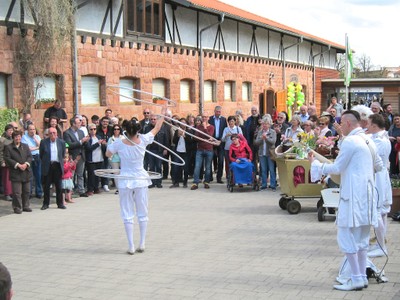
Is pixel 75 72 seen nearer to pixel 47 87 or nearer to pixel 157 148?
pixel 47 87

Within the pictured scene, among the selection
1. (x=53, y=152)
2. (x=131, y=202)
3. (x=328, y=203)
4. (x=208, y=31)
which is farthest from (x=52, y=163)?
(x=208, y=31)

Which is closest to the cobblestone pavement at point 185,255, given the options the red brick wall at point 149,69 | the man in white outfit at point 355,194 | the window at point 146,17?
the man in white outfit at point 355,194

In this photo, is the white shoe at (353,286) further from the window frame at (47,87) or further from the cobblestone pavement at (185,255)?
the window frame at (47,87)

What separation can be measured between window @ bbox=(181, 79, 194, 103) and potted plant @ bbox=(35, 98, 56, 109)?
337 inches

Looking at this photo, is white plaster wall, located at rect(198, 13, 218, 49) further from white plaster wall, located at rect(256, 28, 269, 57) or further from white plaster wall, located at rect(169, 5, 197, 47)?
white plaster wall, located at rect(256, 28, 269, 57)

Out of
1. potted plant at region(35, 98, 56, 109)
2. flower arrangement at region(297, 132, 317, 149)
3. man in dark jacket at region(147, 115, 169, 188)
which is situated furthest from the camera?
potted plant at region(35, 98, 56, 109)

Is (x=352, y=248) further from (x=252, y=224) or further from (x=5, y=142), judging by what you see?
(x=5, y=142)

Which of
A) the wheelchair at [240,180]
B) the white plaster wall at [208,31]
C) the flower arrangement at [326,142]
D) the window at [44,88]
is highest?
the white plaster wall at [208,31]

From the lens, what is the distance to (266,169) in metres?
15.6

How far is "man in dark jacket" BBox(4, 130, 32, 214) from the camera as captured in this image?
12648mm

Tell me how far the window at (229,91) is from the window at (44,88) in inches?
500

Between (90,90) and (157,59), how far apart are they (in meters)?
4.24

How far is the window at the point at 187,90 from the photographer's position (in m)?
26.3

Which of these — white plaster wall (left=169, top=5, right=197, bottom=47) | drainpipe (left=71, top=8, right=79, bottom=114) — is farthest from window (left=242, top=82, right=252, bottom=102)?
drainpipe (left=71, top=8, right=79, bottom=114)
